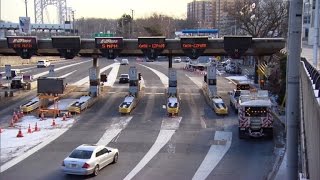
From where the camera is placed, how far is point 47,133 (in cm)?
3053

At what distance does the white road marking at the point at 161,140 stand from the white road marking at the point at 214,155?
8.87 feet

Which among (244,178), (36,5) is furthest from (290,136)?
(36,5)

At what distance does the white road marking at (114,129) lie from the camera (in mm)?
28625

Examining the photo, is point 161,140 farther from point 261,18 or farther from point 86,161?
point 261,18

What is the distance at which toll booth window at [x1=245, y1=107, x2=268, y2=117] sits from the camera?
28578 millimetres

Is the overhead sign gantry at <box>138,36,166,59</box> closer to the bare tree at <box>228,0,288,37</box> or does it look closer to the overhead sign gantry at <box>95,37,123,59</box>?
the overhead sign gantry at <box>95,37,123,59</box>

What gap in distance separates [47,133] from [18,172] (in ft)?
30.8

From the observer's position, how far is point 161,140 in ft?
94.2

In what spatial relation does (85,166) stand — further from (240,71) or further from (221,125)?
(240,71)

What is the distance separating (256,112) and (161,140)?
5.76 meters

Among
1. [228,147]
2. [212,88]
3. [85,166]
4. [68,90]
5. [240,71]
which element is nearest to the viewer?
[85,166]

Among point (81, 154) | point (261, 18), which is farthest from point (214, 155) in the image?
point (261, 18)

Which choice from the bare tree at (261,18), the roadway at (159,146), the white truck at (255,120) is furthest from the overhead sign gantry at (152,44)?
the bare tree at (261,18)

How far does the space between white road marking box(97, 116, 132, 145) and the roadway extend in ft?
0.23
